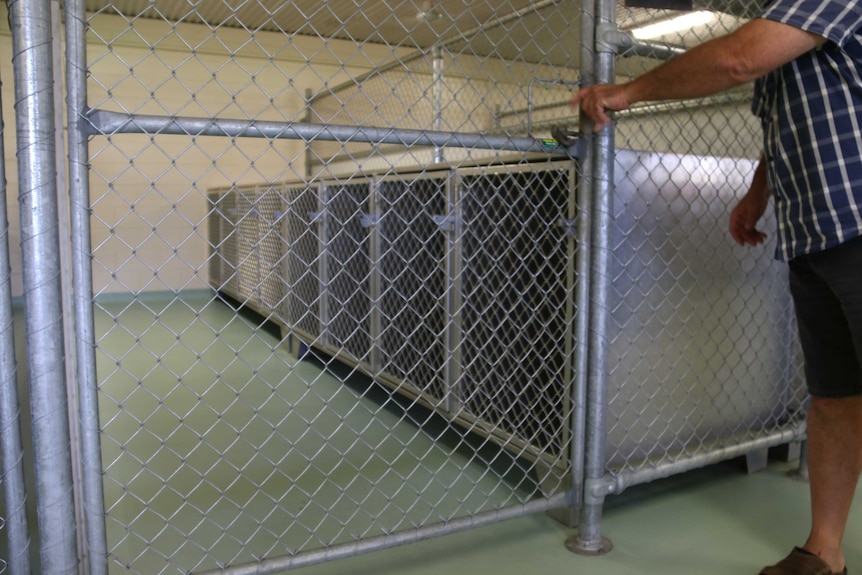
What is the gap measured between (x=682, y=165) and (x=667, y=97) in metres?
0.65

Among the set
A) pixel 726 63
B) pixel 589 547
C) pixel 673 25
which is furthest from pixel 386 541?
pixel 673 25

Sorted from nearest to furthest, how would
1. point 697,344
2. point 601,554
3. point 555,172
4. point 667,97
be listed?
point 667,97 < point 601,554 < point 555,172 < point 697,344

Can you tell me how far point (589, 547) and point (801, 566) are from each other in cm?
52

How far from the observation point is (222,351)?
4.32 meters

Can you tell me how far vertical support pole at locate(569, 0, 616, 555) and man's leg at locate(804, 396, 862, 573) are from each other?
0.53m

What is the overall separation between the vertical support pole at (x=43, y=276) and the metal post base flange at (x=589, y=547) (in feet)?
4.05

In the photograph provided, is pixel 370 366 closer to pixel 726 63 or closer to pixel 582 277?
pixel 582 277

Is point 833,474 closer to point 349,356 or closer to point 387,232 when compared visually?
point 387,232

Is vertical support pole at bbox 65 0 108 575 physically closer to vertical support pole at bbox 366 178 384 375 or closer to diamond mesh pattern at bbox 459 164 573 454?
diamond mesh pattern at bbox 459 164 573 454

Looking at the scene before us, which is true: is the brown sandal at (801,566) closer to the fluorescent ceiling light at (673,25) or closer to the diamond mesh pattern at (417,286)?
the diamond mesh pattern at (417,286)

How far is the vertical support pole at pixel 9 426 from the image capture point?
1.24 metres

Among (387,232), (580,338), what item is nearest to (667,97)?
(580,338)

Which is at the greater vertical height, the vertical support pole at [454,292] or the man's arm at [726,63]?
the man's arm at [726,63]

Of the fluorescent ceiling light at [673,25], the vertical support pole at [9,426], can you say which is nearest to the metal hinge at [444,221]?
the vertical support pole at [9,426]
